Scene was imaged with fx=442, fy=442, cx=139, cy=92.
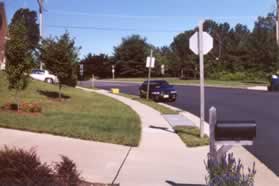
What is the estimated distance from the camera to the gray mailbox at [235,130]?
5.46m

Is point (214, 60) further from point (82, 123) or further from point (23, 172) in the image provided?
point (23, 172)

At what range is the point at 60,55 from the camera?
21.4m

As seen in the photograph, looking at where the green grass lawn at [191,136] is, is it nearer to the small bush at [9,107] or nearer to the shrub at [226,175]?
the shrub at [226,175]

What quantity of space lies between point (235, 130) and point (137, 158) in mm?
3788

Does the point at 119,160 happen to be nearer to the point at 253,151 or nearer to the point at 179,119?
the point at 253,151

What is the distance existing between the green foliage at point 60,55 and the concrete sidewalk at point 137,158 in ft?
31.5

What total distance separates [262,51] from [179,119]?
36.8 metres

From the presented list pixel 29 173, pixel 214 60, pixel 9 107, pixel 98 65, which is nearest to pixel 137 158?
pixel 29 173

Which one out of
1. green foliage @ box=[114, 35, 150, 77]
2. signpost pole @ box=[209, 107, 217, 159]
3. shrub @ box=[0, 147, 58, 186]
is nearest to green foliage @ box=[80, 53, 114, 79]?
green foliage @ box=[114, 35, 150, 77]

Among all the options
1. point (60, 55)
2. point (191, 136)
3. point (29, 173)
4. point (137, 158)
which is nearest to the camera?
point (29, 173)

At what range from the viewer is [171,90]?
27.2m

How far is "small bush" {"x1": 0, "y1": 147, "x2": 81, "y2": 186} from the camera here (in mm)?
5621

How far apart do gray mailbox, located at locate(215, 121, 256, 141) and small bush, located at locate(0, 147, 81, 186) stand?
2.02 metres

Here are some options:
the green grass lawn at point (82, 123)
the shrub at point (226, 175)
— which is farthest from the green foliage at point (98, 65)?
the shrub at point (226, 175)
